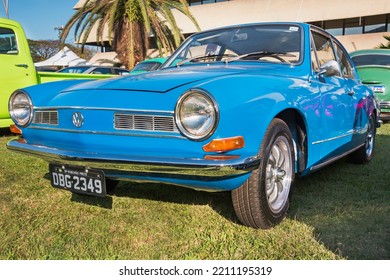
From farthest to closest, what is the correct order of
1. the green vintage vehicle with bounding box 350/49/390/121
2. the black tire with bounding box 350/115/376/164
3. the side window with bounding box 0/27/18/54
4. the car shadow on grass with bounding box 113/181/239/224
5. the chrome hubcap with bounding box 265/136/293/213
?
the green vintage vehicle with bounding box 350/49/390/121 < the side window with bounding box 0/27/18/54 < the black tire with bounding box 350/115/376/164 < the car shadow on grass with bounding box 113/181/239/224 < the chrome hubcap with bounding box 265/136/293/213

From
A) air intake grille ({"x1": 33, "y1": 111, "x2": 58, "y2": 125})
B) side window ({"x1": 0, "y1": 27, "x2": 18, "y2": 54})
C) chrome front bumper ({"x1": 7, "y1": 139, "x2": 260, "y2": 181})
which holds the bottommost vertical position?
chrome front bumper ({"x1": 7, "y1": 139, "x2": 260, "y2": 181})

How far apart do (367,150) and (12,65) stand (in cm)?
508

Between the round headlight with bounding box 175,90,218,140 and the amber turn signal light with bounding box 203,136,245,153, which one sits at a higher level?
the round headlight with bounding box 175,90,218,140

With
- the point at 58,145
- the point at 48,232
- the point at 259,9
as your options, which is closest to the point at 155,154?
the point at 58,145

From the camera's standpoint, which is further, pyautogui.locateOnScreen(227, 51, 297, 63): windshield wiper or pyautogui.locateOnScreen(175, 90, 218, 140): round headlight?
pyautogui.locateOnScreen(227, 51, 297, 63): windshield wiper

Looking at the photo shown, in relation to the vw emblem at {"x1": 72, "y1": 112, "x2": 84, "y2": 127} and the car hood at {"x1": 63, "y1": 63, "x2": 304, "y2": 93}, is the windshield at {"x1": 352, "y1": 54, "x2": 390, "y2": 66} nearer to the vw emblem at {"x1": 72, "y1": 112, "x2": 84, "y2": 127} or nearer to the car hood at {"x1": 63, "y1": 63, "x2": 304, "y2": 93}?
the car hood at {"x1": 63, "y1": 63, "x2": 304, "y2": 93}

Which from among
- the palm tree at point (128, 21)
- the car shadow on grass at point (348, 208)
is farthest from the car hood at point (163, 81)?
the palm tree at point (128, 21)

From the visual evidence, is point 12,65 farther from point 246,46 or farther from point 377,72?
point 377,72

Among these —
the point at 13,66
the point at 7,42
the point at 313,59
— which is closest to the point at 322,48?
the point at 313,59

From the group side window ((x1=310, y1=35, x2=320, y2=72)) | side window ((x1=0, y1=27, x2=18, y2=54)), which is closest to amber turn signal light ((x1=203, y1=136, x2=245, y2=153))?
side window ((x1=310, y1=35, x2=320, y2=72))

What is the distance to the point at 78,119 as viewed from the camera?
2.41 meters

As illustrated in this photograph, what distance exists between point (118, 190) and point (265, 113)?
164 cm

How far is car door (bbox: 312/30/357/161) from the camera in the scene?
123 inches

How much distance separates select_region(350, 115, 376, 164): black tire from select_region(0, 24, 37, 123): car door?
471 cm
